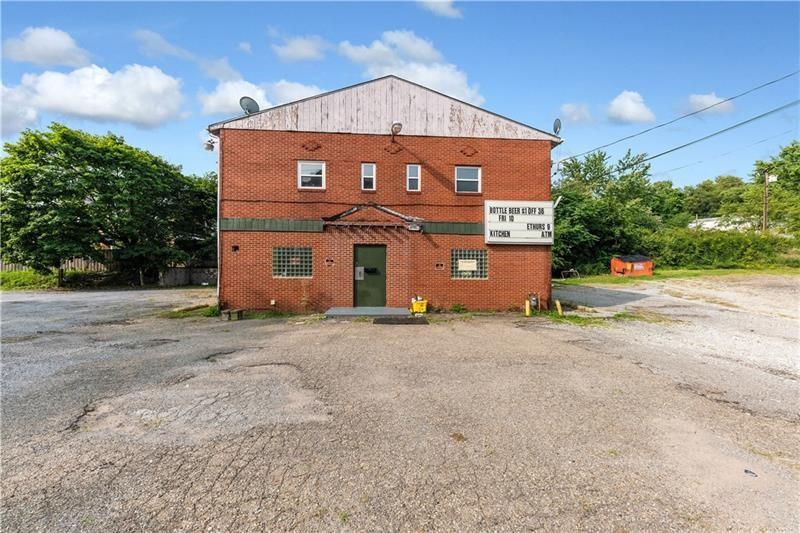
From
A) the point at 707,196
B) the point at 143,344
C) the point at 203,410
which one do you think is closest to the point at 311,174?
the point at 143,344

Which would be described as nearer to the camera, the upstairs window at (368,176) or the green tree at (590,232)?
the upstairs window at (368,176)

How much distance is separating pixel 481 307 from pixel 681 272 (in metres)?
25.0

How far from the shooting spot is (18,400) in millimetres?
5230

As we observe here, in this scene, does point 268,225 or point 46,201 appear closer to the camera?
point 268,225

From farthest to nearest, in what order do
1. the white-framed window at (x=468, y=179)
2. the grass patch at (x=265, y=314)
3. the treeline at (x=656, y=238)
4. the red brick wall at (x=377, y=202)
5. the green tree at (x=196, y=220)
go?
the treeline at (x=656, y=238)
the green tree at (x=196, y=220)
the white-framed window at (x=468, y=179)
the red brick wall at (x=377, y=202)
the grass patch at (x=265, y=314)

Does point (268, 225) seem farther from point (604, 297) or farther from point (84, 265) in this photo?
point (84, 265)

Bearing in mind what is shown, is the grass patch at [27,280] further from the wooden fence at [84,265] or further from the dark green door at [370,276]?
the dark green door at [370,276]

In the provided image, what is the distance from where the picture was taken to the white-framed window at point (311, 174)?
13.5 meters

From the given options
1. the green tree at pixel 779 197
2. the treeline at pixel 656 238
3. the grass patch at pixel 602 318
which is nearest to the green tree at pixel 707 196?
the green tree at pixel 779 197

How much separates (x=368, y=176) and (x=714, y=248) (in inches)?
1288

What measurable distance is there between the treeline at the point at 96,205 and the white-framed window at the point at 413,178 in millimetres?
19847

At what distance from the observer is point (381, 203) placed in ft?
45.3

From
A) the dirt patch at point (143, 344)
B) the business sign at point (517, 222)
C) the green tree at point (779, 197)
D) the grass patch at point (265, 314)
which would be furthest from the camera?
the green tree at point (779, 197)

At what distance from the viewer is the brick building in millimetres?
13273
